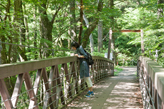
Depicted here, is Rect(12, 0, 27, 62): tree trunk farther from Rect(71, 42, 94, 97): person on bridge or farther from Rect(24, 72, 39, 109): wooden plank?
Rect(24, 72, 39, 109): wooden plank

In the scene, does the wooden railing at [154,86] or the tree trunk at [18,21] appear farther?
the tree trunk at [18,21]

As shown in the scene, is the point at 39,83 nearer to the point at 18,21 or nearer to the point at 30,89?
the point at 30,89

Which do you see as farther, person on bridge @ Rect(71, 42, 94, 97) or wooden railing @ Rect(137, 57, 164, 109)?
person on bridge @ Rect(71, 42, 94, 97)

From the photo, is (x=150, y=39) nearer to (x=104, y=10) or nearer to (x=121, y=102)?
(x=104, y=10)

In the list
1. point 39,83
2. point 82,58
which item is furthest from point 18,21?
point 39,83

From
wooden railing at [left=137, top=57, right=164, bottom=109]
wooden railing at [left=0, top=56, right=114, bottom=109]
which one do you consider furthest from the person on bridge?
wooden railing at [left=137, top=57, right=164, bottom=109]

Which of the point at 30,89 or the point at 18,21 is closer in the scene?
the point at 30,89

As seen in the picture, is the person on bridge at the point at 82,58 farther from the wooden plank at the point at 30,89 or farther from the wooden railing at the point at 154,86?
the wooden plank at the point at 30,89

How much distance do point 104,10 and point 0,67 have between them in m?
6.97

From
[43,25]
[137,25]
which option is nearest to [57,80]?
[43,25]

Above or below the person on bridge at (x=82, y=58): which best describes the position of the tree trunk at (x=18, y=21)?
above

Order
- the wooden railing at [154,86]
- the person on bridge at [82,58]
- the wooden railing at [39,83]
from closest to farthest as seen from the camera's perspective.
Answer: the wooden railing at [154,86] < the wooden railing at [39,83] < the person on bridge at [82,58]

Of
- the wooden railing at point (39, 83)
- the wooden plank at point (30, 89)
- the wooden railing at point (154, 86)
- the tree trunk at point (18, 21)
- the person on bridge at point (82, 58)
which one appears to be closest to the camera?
the wooden railing at point (154, 86)

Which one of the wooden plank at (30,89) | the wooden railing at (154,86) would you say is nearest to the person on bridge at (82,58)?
the wooden railing at (154,86)
